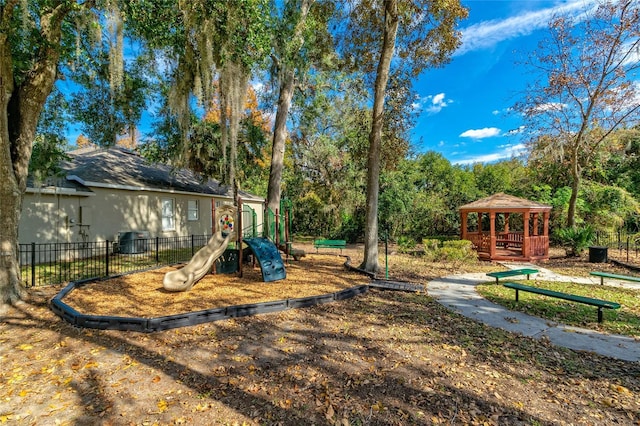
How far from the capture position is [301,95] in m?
13.0

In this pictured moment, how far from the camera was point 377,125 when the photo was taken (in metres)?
8.32

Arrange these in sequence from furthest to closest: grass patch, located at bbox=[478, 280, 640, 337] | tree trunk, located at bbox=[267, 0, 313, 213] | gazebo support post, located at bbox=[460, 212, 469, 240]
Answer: gazebo support post, located at bbox=[460, 212, 469, 240], tree trunk, located at bbox=[267, 0, 313, 213], grass patch, located at bbox=[478, 280, 640, 337]

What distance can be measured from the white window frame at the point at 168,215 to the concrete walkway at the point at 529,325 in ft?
39.7

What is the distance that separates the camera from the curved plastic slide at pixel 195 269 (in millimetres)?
6262

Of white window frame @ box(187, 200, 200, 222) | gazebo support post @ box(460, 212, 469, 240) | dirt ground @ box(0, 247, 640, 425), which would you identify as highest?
white window frame @ box(187, 200, 200, 222)

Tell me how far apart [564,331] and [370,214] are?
4890 millimetres

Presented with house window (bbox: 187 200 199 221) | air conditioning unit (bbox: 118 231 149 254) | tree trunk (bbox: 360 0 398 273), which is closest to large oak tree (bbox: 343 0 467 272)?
tree trunk (bbox: 360 0 398 273)

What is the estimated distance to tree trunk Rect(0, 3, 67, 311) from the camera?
5261 millimetres

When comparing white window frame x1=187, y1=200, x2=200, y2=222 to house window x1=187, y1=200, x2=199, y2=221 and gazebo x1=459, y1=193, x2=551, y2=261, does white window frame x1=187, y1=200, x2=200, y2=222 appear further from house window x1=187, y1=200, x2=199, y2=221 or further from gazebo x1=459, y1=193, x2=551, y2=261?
gazebo x1=459, y1=193, x2=551, y2=261

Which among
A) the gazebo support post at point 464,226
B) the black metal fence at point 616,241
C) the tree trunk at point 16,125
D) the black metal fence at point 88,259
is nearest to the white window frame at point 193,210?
the black metal fence at point 88,259

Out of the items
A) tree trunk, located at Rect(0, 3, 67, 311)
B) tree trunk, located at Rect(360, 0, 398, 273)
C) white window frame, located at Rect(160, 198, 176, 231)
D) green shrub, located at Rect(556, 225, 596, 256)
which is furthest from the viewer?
white window frame, located at Rect(160, 198, 176, 231)

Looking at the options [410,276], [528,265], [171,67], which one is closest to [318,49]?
[171,67]

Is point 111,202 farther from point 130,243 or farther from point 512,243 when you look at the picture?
point 512,243

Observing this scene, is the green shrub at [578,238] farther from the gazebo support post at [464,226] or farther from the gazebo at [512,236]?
the gazebo support post at [464,226]
